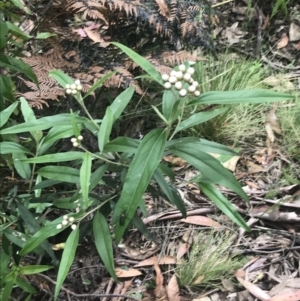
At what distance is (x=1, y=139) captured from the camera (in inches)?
46.9

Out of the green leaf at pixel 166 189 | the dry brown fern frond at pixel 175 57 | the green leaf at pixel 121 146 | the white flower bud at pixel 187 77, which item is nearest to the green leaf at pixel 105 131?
the green leaf at pixel 121 146

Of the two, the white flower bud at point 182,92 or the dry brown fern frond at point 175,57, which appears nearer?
the white flower bud at point 182,92

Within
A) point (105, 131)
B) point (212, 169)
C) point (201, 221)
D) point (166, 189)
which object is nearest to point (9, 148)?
point (105, 131)

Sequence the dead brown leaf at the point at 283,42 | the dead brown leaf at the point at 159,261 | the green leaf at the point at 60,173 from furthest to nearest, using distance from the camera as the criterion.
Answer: the dead brown leaf at the point at 283,42 → the dead brown leaf at the point at 159,261 → the green leaf at the point at 60,173

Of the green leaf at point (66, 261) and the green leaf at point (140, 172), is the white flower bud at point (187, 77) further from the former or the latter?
the green leaf at point (66, 261)

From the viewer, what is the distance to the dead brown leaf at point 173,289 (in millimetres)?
1540

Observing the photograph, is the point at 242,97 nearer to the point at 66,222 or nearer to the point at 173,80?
the point at 173,80

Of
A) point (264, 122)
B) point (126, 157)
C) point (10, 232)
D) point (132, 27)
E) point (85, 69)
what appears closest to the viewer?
point (126, 157)

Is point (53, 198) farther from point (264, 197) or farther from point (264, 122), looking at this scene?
point (264, 122)

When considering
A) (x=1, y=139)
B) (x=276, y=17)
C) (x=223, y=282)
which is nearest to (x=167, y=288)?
(x=223, y=282)

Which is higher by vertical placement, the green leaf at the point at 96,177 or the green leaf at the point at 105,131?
the green leaf at the point at 105,131

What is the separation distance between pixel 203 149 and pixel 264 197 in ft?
2.83

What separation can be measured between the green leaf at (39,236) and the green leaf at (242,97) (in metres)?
0.46

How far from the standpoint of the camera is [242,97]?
956 mm
